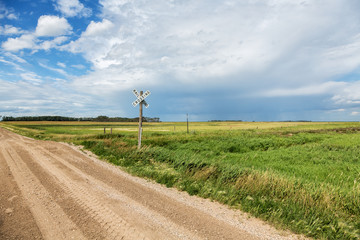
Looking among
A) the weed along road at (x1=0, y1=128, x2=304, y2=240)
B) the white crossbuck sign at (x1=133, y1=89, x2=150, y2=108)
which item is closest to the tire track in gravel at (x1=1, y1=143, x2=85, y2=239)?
the weed along road at (x1=0, y1=128, x2=304, y2=240)

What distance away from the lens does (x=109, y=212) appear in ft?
18.9

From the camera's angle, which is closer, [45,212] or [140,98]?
[45,212]

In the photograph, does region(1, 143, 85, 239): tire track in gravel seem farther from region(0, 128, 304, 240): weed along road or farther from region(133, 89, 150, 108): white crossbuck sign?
region(133, 89, 150, 108): white crossbuck sign

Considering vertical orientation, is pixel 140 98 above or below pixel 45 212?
above

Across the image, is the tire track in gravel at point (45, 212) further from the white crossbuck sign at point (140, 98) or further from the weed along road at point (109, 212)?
the white crossbuck sign at point (140, 98)

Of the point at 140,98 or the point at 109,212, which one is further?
the point at 140,98

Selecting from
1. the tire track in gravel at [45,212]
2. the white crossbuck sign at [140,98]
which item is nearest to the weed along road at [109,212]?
the tire track in gravel at [45,212]

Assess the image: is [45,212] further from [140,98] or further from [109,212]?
[140,98]

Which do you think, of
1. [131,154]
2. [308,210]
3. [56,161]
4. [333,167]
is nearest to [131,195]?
[308,210]

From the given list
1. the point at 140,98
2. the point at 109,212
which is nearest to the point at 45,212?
the point at 109,212

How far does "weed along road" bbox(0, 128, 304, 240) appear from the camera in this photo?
4.80 meters

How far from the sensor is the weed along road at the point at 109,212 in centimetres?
480

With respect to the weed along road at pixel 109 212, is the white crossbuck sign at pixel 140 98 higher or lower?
higher

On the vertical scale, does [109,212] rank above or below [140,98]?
below
